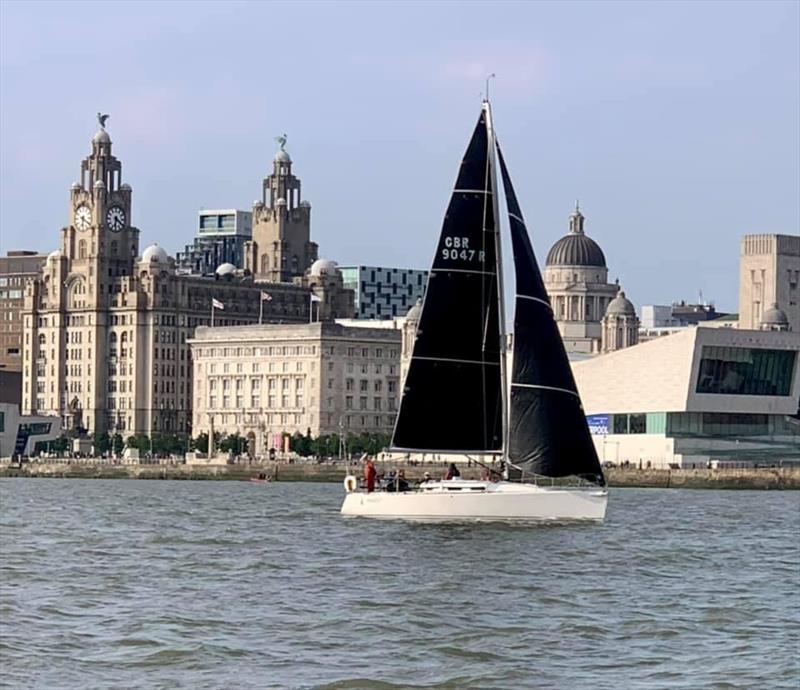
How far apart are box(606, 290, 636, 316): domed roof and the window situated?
139 ft

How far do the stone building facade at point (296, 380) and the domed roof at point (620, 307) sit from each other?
1738 cm

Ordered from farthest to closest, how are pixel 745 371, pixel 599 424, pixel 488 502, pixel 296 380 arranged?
1. pixel 296 380
2. pixel 599 424
3. pixel 745 371
4. pixel 488 502

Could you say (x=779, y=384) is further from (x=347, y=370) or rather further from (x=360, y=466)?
(x=347, y=370)

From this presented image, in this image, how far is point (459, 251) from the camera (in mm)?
59156

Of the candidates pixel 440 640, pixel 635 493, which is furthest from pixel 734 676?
pixel 635 493

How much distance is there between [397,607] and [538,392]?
21.5 m

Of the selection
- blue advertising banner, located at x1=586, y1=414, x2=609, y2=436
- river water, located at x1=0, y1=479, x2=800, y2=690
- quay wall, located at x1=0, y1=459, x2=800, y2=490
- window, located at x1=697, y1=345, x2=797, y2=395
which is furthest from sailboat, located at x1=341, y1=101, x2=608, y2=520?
blue advertising banner, located at x1=586, y1=414, x2=609, y2=436

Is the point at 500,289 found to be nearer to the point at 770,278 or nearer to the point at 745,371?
the point at 745,371

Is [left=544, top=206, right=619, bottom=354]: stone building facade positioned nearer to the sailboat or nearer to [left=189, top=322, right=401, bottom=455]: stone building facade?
[left=189, top=322, right=401, bottom=455]: stone building facade

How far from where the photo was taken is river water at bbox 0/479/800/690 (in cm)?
2978

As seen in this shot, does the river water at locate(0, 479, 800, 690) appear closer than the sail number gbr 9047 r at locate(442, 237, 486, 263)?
Yes

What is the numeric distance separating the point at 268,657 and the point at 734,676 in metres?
6.06

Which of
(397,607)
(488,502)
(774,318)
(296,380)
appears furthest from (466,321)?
(296,380)

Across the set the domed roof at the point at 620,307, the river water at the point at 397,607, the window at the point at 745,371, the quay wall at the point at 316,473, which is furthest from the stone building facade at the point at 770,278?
the river water at the point at 397,607
